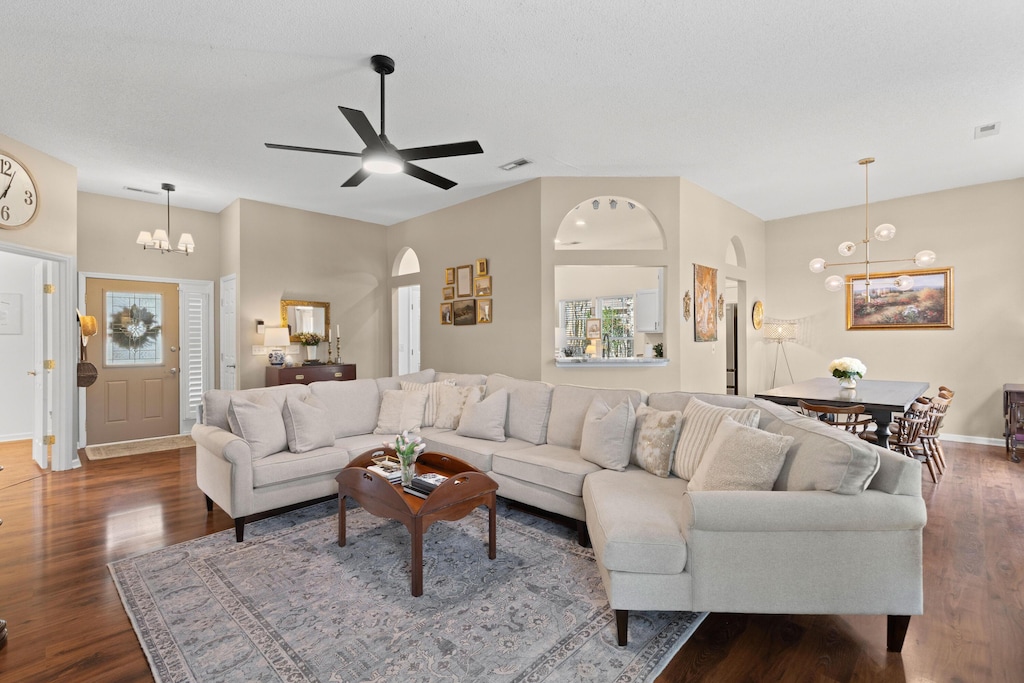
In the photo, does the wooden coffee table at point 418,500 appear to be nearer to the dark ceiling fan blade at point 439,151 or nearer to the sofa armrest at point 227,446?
the sofa armrest at point 227,446

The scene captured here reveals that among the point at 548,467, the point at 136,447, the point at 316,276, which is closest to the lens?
the point at 548,467

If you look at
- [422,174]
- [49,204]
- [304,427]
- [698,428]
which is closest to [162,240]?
[49,204]

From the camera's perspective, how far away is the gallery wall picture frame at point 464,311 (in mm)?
5902

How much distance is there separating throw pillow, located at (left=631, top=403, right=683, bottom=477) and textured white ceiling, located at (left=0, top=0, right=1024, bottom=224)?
7.14 ft

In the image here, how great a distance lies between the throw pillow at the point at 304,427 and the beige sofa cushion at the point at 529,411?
1438 millimetres

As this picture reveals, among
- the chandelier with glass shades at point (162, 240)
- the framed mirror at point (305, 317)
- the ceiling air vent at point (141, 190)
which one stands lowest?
the framed mirror at point (305, 317)

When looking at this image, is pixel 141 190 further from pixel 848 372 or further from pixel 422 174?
pixel 848 372

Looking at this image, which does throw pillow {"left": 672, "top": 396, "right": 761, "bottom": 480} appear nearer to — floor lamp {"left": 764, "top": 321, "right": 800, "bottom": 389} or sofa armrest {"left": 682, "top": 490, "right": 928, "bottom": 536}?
sofa armrest {"left": 682, "top": 490, "right": 928, "bottom": 536}

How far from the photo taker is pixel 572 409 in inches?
147

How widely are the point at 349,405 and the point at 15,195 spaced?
333 centimetres

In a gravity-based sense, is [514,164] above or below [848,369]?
above

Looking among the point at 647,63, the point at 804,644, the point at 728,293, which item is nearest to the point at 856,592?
the point at 804,644

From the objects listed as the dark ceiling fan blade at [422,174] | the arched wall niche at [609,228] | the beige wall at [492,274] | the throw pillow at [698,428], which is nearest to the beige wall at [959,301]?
the arched wall niche at [609,228]

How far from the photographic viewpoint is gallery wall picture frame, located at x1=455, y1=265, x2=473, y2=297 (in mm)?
5941
